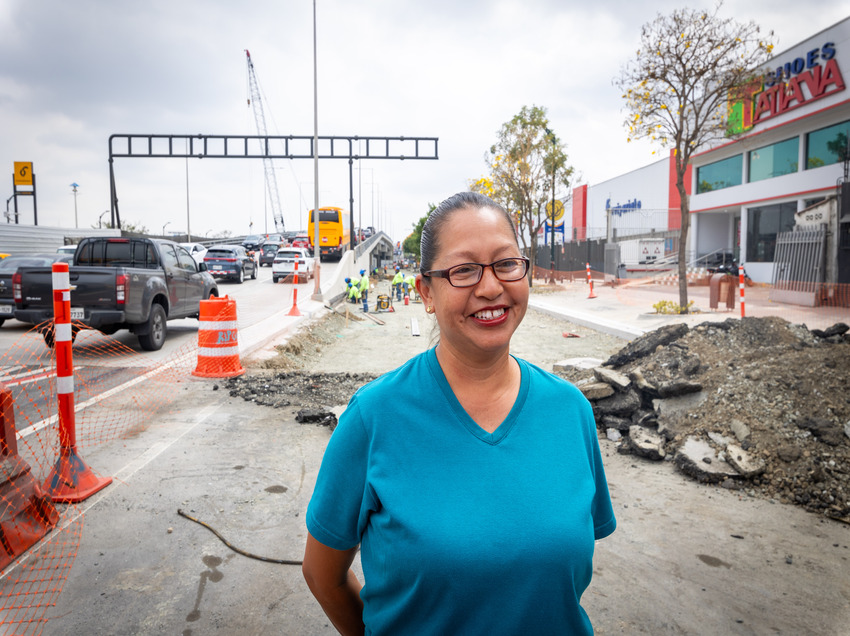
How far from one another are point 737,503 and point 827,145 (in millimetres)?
25476

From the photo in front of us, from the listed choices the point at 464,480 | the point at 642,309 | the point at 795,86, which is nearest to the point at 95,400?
the point at 464,480

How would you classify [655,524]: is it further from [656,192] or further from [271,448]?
[656,192]

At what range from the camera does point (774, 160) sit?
2800 centimetres

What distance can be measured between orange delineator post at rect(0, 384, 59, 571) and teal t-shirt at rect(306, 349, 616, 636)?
2.92m

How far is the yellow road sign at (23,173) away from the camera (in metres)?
41.1

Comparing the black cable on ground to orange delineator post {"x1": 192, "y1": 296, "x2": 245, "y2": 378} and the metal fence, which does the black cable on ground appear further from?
the metal fence

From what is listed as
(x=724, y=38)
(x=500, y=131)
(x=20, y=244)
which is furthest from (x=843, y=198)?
(x=20, y=244)

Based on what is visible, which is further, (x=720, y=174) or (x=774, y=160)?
(x=720, y=174)

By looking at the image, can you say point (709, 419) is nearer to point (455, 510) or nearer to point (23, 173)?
point (455, 510)

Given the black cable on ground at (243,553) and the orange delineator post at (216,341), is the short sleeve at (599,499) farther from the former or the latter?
the orange delineator post at (216,341)

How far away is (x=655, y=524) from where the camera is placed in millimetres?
4320

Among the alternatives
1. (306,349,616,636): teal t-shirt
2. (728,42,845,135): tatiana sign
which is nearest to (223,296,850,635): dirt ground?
(306,349,616,636): teal t-shirt

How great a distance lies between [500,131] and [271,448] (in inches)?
1166

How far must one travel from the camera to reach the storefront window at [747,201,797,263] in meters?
27.5
